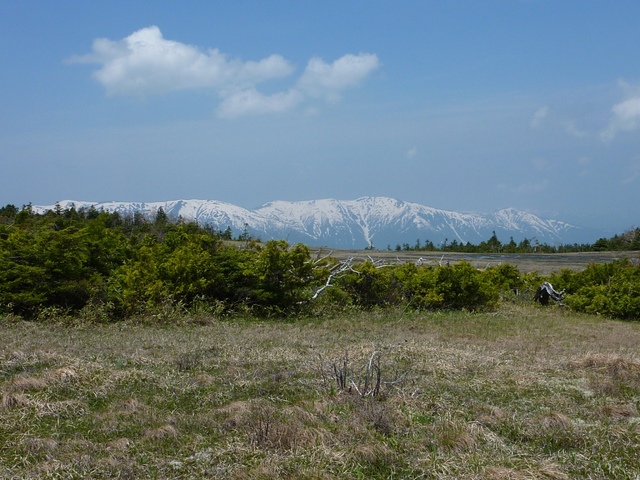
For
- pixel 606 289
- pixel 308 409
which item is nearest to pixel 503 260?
pixel 606 289

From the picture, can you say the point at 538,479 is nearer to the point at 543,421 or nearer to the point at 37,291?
the point at 543,421

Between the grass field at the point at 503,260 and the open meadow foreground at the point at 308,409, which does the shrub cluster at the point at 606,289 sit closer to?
the grass field at the point at 503,260

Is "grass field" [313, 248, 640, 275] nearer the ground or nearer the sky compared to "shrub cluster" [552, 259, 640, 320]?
nearer the sky

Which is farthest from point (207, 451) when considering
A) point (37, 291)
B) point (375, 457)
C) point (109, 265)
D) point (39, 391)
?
point (109, 265)

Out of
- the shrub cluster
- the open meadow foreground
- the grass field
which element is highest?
the grass field

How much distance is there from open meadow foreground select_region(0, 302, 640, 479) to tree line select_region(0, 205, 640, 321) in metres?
3.16

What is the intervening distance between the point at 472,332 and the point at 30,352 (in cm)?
945

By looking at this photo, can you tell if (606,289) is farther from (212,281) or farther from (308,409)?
(308,409)

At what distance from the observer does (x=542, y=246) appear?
2099 inches

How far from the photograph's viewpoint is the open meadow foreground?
461 centimetres

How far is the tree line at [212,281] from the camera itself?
13.8 meters

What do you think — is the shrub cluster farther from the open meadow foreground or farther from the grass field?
the open meadow foreground

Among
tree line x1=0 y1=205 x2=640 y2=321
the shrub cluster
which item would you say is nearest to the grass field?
the shrub cluster

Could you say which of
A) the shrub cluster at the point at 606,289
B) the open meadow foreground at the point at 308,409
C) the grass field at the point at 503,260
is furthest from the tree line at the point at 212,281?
the grass field at the point at 503,260
